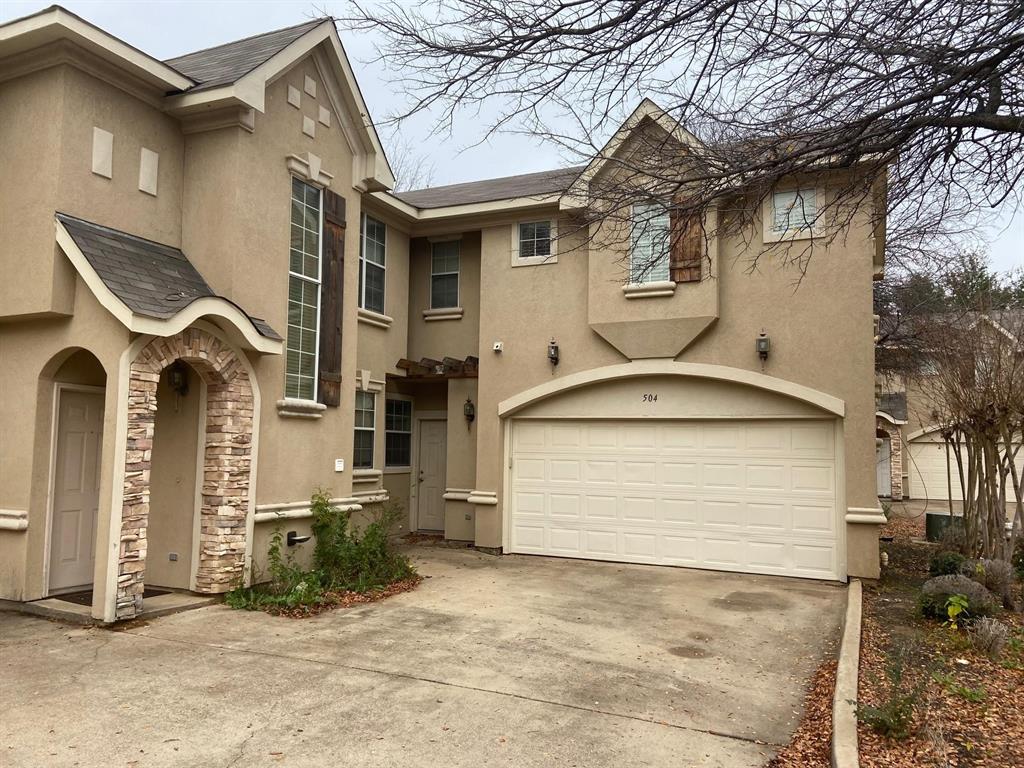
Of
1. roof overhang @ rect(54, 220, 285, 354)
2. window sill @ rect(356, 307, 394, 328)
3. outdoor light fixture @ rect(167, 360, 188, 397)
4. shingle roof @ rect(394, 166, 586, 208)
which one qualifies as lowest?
outdoor light fixture @ rect(167, 360, 188, 397)

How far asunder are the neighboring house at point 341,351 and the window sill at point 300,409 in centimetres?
5

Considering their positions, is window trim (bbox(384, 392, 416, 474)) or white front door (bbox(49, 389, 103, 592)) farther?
window trim (bbox(384, 392, 416, 474))

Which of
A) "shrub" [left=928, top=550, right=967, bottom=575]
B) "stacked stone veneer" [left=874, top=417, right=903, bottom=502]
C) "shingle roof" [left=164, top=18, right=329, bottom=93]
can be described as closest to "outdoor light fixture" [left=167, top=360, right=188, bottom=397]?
"shingle roof" [left=164, top=18, right=329, bottom=93]

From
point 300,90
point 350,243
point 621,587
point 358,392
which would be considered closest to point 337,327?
point 350,243

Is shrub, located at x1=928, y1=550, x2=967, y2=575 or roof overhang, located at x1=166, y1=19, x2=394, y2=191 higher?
roof overhang, located at x1=166, y1=19, x2=394, y2=191

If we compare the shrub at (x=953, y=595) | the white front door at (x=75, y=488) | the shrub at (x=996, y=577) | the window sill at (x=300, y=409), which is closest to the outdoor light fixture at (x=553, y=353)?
the window sill at (x=300, y=409)

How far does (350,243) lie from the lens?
10.4m

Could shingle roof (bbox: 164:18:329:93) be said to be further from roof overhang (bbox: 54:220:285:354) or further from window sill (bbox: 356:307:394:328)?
window sill (bbox: 356:307:394:328)

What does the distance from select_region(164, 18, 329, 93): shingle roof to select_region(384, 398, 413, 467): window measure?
605 cm

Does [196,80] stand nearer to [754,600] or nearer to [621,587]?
[621,587]

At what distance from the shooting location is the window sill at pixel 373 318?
479 inches

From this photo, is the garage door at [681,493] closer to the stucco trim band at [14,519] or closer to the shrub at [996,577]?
the shrub at [996,577]

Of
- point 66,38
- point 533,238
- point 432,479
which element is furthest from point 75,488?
point 533,238

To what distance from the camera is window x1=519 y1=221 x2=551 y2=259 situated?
12.3 metres
